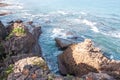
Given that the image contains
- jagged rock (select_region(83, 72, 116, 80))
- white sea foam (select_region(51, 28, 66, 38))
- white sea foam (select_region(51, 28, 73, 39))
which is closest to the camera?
jagged rock (select_region(83, 72, 116, 80))

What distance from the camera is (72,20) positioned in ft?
129

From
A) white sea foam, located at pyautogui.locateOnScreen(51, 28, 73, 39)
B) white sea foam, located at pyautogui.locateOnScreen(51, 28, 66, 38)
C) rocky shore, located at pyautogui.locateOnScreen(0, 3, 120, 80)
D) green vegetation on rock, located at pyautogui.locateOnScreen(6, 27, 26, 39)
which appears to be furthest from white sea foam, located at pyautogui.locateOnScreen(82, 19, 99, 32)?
green vegetation on rock, located at pyautogui.locateOnScreen(6, 27, 26, 39)

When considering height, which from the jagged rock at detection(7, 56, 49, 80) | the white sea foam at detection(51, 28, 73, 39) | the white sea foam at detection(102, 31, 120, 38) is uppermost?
the jagged rock at detection(7, 56, 49, 80)

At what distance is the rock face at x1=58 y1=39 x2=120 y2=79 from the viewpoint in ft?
67.6

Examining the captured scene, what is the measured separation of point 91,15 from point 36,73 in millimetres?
29938

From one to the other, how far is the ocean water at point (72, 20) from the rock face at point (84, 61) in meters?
1.21

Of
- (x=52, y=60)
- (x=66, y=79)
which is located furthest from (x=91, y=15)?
(x=66, y=79)

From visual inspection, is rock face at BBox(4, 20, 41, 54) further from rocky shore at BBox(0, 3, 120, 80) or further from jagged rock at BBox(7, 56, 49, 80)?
jagged rock at BBox(7, 56, 49, 80)

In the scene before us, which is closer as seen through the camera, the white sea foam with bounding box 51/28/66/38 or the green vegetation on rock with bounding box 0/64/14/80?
the green vegetation on rock with bounding box 0/64/14/80

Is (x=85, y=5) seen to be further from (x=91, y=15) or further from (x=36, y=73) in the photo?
(x=36, y=73)

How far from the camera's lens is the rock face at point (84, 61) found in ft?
67.6

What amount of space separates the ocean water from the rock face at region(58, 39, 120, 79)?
3.95 ft

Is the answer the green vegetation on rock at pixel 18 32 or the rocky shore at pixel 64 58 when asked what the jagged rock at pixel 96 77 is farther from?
the green vegetation on rock at pixel 18 32

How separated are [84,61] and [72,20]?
61.5 ft
